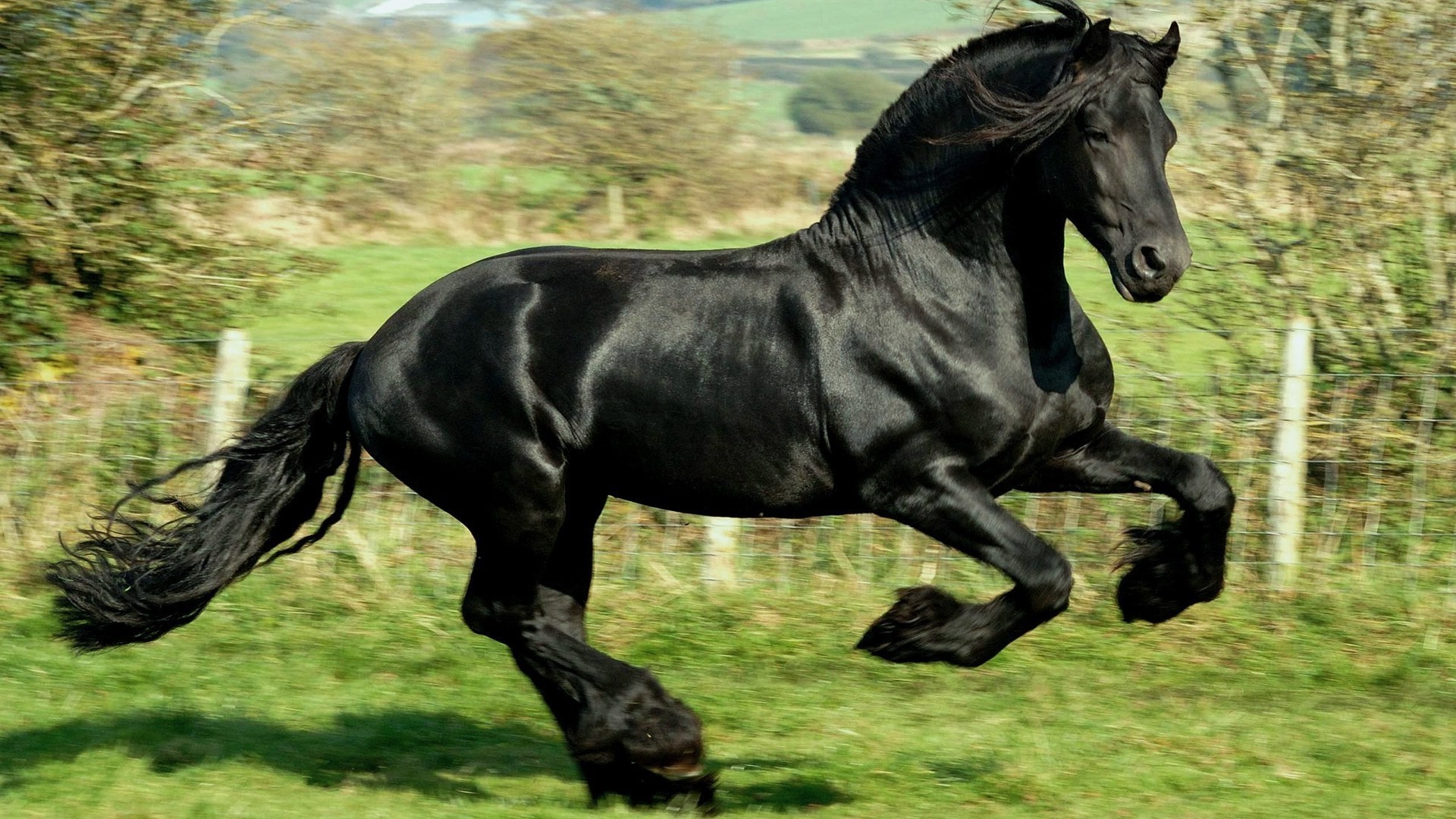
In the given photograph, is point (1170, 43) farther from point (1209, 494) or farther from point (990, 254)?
point (1209, 494)

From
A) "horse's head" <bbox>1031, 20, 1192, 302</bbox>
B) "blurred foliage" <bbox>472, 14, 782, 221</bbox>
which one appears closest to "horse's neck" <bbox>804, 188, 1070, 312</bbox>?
"horse's head" <bbox>1031, 20, 1192, 302</bbox>

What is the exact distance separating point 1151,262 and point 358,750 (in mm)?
3086

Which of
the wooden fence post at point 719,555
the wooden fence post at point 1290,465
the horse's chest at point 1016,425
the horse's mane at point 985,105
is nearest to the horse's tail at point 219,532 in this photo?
the horse's mane at point 985,105

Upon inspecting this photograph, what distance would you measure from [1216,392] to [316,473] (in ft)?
15.0

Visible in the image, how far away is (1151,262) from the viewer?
3775mm

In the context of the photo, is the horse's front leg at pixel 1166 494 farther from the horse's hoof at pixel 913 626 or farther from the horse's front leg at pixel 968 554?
the horse's hoof at pixel 913 626

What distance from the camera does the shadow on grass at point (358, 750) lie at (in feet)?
15.6

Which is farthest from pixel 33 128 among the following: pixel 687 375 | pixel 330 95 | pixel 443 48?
pixel 443 48

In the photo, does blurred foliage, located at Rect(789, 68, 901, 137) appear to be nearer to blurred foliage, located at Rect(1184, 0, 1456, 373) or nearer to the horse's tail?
blurred foliage, located at Rect(1184, 0, 1456, 373)

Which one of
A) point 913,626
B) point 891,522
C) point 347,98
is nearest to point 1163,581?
point 913,626

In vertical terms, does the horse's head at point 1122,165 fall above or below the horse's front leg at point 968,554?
above

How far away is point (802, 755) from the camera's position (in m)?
5.00

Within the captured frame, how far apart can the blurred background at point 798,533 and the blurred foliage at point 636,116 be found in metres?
9.28

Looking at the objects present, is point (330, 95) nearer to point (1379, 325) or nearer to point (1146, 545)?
point (1379, 325)
